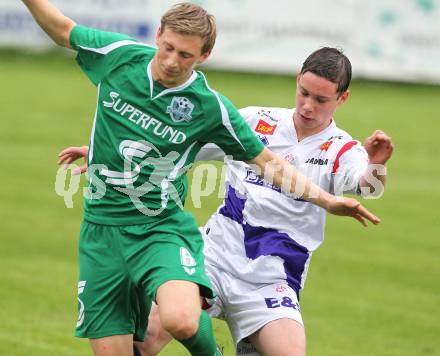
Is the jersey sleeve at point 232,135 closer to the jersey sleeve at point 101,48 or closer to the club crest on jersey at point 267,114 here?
the jersey sleeve at point 101,48

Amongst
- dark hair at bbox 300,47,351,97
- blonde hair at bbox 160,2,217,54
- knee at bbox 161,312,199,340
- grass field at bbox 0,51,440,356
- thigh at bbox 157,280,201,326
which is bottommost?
grass field at bbox 0,51,440,356

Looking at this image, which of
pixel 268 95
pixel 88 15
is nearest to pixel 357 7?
pixel 268 95

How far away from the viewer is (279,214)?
693cm

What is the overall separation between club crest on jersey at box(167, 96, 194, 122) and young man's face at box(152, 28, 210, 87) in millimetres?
107

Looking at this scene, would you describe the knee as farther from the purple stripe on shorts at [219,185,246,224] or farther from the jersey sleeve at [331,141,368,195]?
the jersey sleeve at [331,141,368,195]

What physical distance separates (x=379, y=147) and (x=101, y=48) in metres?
1.75

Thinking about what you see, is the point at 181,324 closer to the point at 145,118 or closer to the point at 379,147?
the point at 145,118

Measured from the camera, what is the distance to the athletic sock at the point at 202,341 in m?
6.00

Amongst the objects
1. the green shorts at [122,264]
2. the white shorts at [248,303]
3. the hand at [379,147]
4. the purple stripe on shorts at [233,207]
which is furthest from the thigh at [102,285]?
the hand at [379,147]

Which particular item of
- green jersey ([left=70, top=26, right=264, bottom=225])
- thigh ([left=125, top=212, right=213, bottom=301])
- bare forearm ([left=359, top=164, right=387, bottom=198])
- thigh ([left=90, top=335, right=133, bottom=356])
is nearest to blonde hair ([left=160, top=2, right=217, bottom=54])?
green jersey ([left=70, top=26, right=264, bottom=225])

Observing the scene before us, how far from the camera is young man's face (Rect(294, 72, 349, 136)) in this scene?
6.80 m

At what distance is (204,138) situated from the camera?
6.29m

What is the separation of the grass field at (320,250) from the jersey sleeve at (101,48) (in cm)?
253

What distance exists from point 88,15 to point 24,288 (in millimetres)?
16636
